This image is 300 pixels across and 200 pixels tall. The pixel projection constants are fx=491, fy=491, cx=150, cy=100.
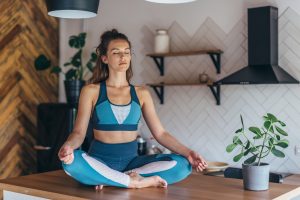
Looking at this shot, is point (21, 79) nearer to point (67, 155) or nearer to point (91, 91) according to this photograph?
point (91, 91)

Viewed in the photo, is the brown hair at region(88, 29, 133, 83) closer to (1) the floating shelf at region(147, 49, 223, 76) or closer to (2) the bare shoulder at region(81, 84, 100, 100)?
(2) the bare shoulder at region(81, 84, 100, 100)

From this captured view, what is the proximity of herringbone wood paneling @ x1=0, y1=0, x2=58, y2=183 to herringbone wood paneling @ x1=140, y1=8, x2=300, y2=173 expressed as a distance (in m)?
1.21

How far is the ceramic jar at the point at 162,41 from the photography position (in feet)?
14.4

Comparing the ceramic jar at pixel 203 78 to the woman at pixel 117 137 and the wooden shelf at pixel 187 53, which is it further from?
the woman at pixel 117 137

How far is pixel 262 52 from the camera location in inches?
146

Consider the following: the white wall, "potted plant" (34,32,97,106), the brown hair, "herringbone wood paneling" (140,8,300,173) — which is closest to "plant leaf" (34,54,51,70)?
"potted plant" (34,32,97,106)

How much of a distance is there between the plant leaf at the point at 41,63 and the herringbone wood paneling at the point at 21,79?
0.19 m

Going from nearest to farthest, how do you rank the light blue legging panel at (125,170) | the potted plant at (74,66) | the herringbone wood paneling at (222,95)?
the light blue legging panel at (125,170), the herringbone wood paneling at (222,95), the potted plant at (74,66)

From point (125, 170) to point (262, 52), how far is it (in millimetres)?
1642

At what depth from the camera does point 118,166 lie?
262 centimetres

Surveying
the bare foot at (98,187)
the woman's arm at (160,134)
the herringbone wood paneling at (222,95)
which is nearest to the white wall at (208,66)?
the herringbone wood paneling at (222,95)

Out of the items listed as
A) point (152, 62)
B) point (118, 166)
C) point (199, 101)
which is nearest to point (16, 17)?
point (152, 62)

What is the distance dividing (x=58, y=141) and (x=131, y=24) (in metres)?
1.32

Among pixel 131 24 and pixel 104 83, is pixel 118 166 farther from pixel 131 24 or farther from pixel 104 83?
pixel 131 24
